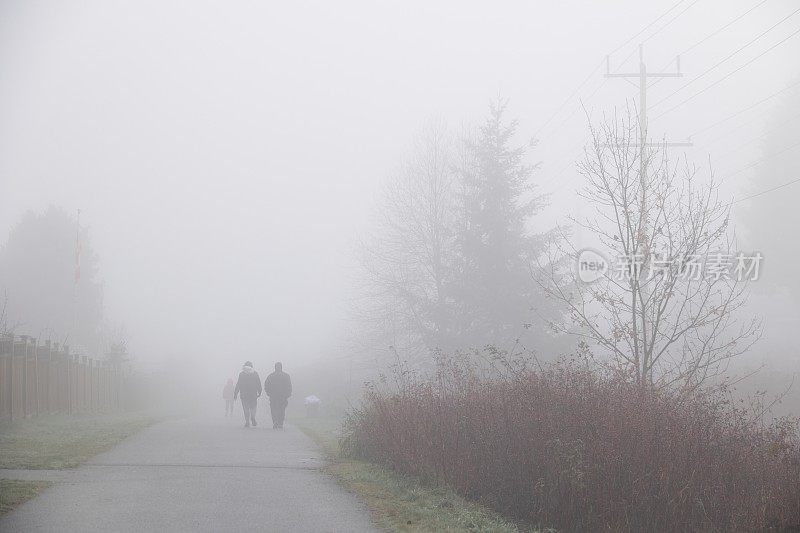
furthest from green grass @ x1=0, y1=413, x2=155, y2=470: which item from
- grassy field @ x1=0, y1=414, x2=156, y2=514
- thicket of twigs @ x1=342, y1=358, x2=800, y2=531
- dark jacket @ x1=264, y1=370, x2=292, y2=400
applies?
thicket of twigs @ x1=342, y1=358, x2=800, y2=531

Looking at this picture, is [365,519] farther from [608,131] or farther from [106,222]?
[106,222]

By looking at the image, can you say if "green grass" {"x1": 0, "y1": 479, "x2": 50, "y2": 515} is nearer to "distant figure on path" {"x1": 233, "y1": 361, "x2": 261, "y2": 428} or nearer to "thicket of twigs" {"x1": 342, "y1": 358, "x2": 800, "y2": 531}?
"thicket of twigs" {"x1": 342, "y1": 358, "x2": 800, "y2": 531}

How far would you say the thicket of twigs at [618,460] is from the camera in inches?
371

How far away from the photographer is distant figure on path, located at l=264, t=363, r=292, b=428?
87.4ft

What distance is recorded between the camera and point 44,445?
15625 mm

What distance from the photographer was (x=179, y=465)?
43.8 feet

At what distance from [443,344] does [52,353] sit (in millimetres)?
13445

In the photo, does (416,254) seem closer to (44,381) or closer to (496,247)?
(496,247)

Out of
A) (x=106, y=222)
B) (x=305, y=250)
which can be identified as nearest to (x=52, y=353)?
(x=305, y=250)

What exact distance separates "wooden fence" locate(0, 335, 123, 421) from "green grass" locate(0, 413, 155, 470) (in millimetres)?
574

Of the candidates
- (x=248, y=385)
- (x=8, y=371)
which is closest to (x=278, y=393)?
(x=248, y=385)

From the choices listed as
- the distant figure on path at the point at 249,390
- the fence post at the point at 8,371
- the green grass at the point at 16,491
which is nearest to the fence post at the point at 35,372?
the fence post at the point at 8,371

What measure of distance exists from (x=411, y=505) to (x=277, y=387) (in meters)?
17.3

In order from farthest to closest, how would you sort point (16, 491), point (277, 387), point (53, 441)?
point (277, 387)
point (53, 441)
point (16, 491)
